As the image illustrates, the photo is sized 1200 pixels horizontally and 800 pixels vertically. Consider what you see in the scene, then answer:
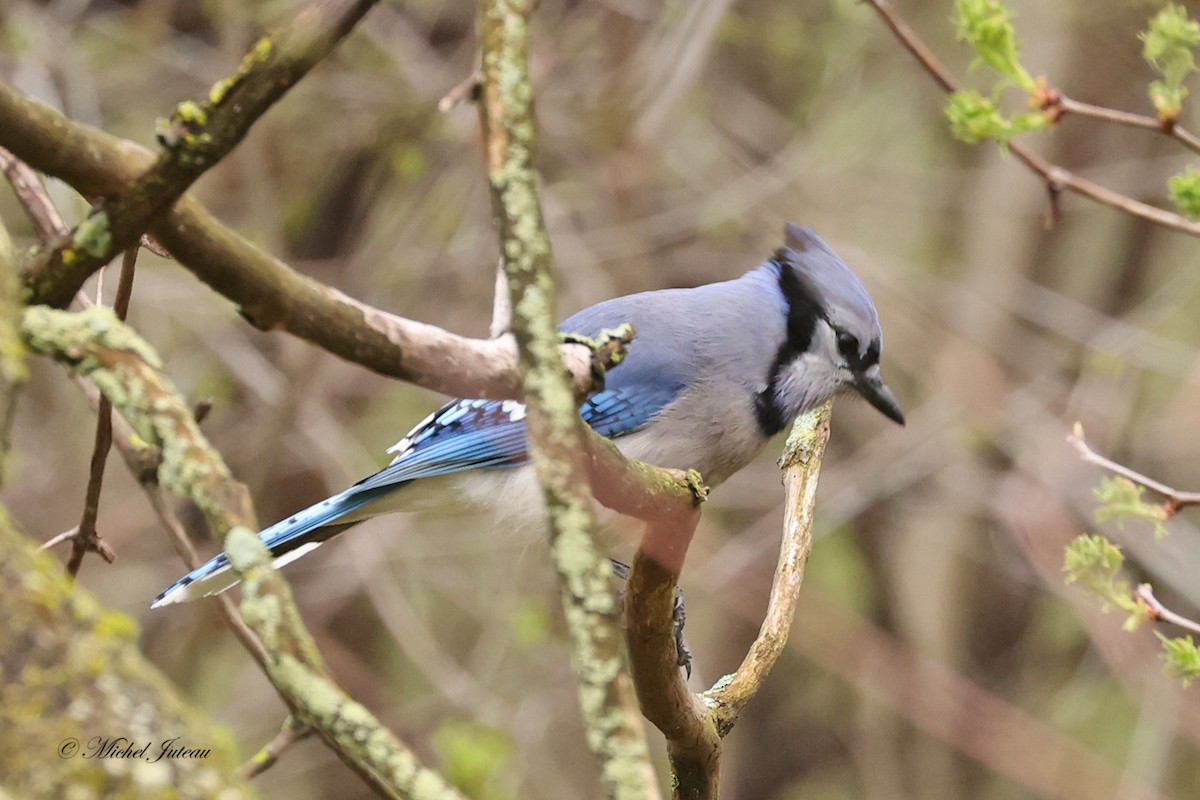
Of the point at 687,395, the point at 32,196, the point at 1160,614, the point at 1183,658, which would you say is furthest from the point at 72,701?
the point at 687,395

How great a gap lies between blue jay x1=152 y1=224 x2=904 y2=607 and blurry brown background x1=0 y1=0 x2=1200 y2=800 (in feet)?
3.55

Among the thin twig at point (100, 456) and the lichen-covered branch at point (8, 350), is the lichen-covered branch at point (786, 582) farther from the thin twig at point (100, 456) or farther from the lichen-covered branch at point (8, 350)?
the lichen-covered branch at point (8, 350)

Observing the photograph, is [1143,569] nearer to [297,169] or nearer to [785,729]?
[785,729]

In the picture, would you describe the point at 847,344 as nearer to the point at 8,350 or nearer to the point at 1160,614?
the point at 1160,614

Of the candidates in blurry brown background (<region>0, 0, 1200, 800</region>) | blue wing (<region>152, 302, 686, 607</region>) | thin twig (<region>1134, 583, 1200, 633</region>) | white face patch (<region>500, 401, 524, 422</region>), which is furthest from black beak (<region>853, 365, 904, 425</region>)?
blurry brown background (<region>0, 0, 1200, 800</region>)

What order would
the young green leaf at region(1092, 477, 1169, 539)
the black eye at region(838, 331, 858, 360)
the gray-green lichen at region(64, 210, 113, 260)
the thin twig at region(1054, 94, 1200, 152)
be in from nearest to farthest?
1. the gray-green lichen at region(64, 210, 113, 260)
2. the young green leaf at region(1092, 477, 1169, 539)
3. the thin twig at region(1054, 94, 1200, 152)
4. the black eye at region(838, 331, 858, 360)

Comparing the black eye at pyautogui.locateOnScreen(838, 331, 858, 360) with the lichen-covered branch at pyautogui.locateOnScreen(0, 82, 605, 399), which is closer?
the lichen-covered branch at pyautogui.locateOnScreen(0, 82, 605, 399)

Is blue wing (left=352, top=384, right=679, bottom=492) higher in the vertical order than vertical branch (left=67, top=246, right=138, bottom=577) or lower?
lower

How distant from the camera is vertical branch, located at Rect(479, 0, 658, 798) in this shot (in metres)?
0.85

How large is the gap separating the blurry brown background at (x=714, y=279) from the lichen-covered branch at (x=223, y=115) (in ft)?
9.26

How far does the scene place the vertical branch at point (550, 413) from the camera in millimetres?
853

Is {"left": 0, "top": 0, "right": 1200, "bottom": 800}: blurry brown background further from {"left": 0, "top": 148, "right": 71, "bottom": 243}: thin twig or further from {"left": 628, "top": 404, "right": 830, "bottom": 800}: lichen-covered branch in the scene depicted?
{"left": 0, "top": 148, "right": 71, "bottom": 243}: thin twig

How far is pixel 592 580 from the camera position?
2.89 ft

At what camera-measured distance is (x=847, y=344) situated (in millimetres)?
2682
